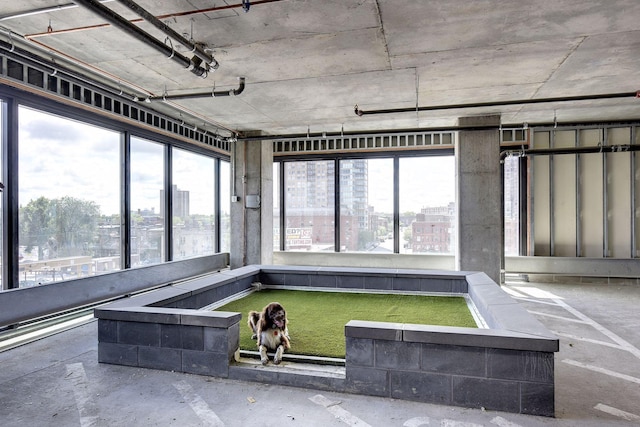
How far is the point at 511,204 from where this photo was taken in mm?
9625

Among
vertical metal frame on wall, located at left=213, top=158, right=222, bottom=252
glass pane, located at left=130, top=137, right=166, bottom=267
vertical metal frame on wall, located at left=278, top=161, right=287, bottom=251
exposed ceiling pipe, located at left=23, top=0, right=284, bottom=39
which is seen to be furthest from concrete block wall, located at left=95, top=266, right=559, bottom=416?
vertical metal frame on wall, located at left=278, top=161, right=287, bottom=251

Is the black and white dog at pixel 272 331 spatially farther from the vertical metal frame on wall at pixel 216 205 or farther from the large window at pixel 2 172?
the vertical metal frame on wall at pixel 216 205

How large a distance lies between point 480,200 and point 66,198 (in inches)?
300

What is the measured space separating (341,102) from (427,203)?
462 centimetres

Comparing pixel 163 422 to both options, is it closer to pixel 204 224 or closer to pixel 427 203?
pixel 204 224

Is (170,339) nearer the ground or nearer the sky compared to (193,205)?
nearer the ground

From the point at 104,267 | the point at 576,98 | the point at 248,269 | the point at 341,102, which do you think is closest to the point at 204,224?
the point at 104,267

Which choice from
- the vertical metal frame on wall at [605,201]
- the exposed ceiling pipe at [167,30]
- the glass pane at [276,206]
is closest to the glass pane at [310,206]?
the glass pane at [276,206]

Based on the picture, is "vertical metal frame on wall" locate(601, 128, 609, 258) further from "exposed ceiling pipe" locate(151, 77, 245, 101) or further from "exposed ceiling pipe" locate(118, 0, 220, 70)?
"exposed ceiling pipe" locate(118, 0, 220, 70)

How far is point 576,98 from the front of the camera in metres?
6.27

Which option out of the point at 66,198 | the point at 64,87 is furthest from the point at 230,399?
the point at 64,87

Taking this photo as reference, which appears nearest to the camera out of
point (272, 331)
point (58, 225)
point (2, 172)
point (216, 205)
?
point (272, 331)

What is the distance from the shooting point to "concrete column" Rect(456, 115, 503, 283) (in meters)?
7.75

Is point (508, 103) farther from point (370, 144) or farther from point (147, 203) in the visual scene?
point (147, 203)
